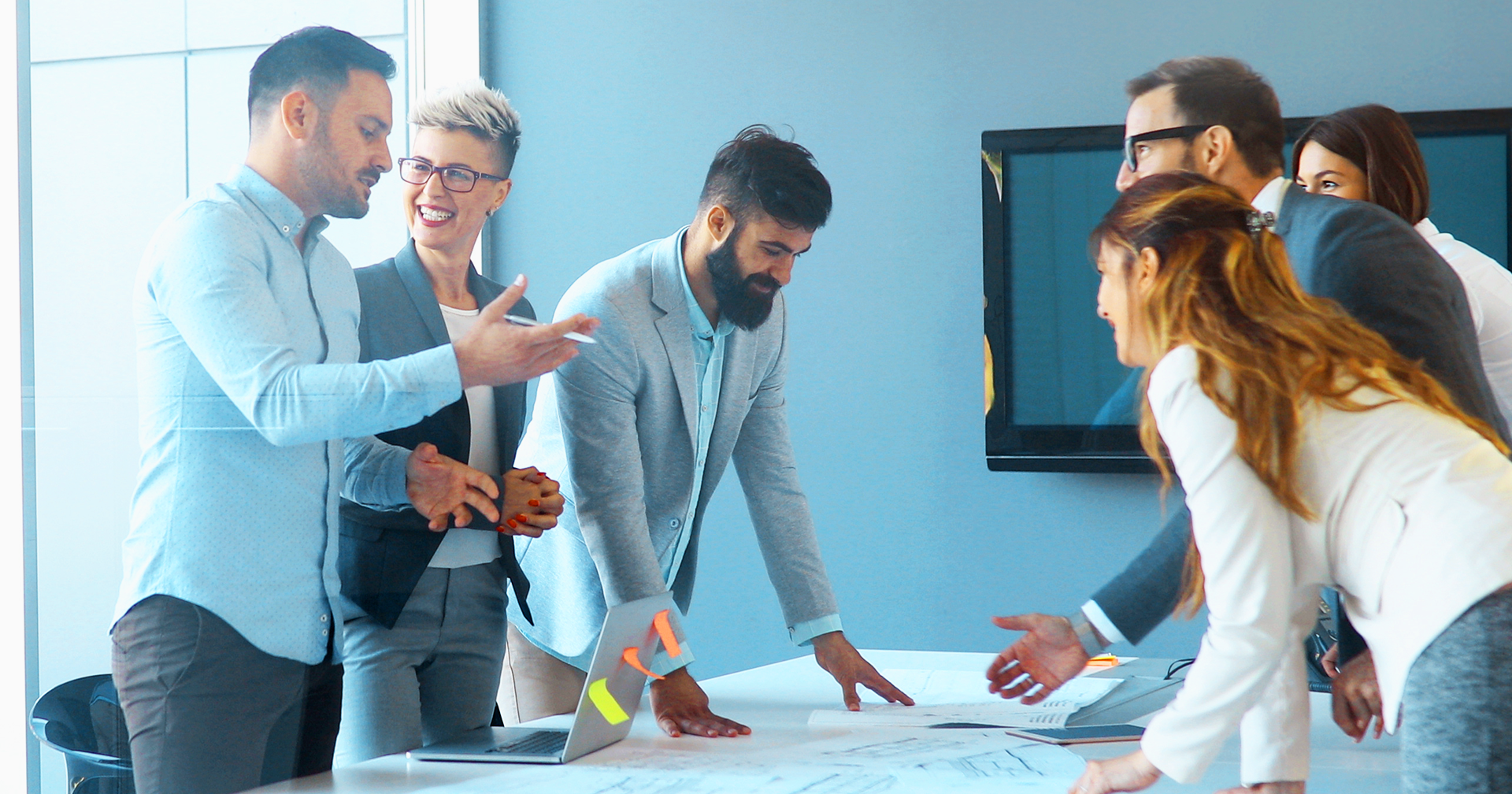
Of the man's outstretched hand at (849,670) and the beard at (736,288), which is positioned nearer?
the man's outstretched hand at (849,670)

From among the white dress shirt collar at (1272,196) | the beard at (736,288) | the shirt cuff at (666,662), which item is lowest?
the shirt cuff at (666,662)

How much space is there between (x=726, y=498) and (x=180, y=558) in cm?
129

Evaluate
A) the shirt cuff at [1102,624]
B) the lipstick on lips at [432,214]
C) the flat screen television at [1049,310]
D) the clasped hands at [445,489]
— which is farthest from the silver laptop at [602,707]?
the flat screen television at [1049,310]

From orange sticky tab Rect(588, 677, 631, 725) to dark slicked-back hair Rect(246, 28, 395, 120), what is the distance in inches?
34.9

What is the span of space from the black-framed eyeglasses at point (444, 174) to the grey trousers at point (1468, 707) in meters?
1.55

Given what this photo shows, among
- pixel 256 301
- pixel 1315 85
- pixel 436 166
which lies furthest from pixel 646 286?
pixel 1315 85

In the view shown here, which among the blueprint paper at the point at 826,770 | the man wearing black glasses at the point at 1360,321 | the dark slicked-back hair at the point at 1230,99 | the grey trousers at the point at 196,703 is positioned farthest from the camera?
the dark slicked-back hair at the point at 1230,99

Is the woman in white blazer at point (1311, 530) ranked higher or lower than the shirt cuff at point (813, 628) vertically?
higher

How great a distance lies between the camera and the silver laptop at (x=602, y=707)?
4.45 feet

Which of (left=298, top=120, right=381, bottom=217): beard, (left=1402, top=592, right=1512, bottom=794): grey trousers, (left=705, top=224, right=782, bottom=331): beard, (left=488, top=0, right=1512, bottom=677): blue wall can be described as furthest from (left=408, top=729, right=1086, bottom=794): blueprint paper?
(left=488, top=0, right=1512, bottom=677): blue wall

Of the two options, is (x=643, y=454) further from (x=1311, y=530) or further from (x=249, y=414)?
(x=1311, y=530)

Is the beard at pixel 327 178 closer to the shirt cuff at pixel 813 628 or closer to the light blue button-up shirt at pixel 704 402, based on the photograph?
the light blue button-up shirt at pixel 704 402

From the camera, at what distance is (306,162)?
1623 millimetres

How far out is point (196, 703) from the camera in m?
1.44
